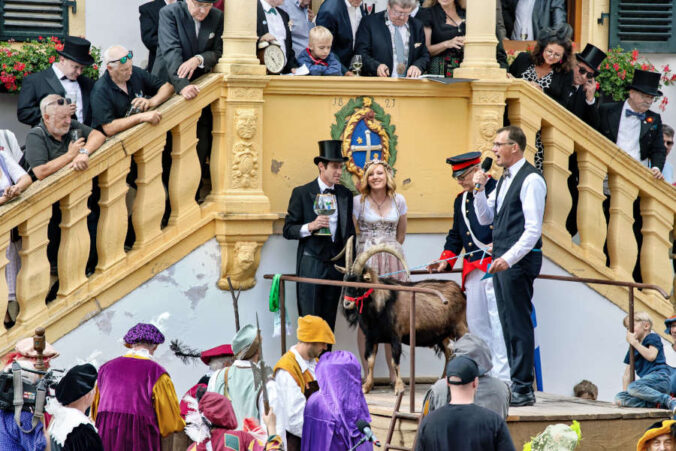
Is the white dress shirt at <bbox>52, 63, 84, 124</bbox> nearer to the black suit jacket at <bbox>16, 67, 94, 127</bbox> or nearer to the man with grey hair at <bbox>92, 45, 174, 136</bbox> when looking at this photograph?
the black suit jacket at <bbox>16, 67, 94, 127</bbox>

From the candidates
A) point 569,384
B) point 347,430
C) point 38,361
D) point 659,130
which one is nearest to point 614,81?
point 659,130

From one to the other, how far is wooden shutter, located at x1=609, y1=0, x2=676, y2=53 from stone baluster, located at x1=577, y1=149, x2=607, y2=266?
2.33 metres

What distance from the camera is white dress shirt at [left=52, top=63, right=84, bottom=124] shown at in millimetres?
11750

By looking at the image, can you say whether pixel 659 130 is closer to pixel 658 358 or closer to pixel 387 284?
pixel 658 358

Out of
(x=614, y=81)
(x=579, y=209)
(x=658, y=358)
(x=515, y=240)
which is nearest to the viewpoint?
(x=515, y=240)

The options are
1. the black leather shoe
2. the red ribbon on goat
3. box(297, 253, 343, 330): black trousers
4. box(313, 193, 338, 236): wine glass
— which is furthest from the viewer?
box(297, 253, 343, 330): black trousers

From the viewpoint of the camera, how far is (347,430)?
32.0ft

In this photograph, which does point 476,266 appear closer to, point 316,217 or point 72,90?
point 316,217

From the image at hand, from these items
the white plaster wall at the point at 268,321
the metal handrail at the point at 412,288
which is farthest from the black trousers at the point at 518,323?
the white plaster wall at the point at 268,321

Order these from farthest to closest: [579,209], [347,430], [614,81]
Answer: [614,81] < [579,209] < [347,430]

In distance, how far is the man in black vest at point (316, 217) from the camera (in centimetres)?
1165

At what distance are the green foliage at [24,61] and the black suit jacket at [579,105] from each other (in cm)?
399

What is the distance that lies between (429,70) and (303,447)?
407 cm

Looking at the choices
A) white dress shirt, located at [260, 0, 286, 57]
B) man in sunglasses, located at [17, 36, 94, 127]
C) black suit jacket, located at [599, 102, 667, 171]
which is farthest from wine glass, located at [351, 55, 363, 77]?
black suit jacket, located at [599, 102, 667, 171]
